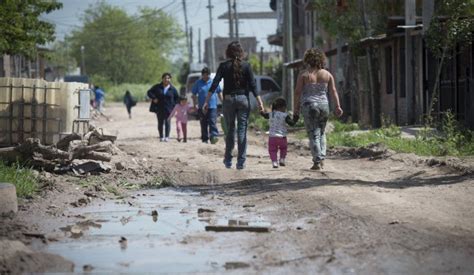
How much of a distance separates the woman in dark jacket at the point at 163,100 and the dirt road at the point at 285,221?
7.94m

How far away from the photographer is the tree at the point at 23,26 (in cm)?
2511

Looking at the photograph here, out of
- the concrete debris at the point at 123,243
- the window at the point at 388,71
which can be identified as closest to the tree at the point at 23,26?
the window at the point at 388,71

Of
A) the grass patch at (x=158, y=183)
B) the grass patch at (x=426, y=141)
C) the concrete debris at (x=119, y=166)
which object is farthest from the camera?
the grass patch at (x=426, y=141)

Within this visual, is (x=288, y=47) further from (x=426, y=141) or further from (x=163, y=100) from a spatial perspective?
(x=426, y=141)

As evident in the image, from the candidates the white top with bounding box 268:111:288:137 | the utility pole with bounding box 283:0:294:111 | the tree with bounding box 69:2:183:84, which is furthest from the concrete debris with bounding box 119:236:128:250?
the tree with bounding box 69:2:183:84

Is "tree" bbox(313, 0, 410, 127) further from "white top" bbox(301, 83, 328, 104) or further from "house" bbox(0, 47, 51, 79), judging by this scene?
"white top" bbox(301, 83, 328, 104)

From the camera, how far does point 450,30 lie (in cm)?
2055

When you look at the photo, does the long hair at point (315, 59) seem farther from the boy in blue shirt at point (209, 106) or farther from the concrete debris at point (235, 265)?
the concrete debris at point (235, 265)

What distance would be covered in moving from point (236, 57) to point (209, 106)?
6608 mm

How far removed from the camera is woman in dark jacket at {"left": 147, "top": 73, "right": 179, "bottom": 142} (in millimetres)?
22141

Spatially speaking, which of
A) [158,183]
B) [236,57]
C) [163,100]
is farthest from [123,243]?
[163,100]

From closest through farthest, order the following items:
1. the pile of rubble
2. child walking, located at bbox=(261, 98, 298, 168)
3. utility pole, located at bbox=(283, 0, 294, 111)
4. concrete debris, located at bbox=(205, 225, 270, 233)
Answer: concrete debris, located at bbox=(205, 225, 270, 233), the pile of rubble, child walking, located at bbox=(261, 98, 298, 168), utility pole, located at bbox=(283, 0, 294, 111)

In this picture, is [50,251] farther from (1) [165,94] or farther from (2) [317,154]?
(1) [165,94]

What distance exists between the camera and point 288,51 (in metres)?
36.6
